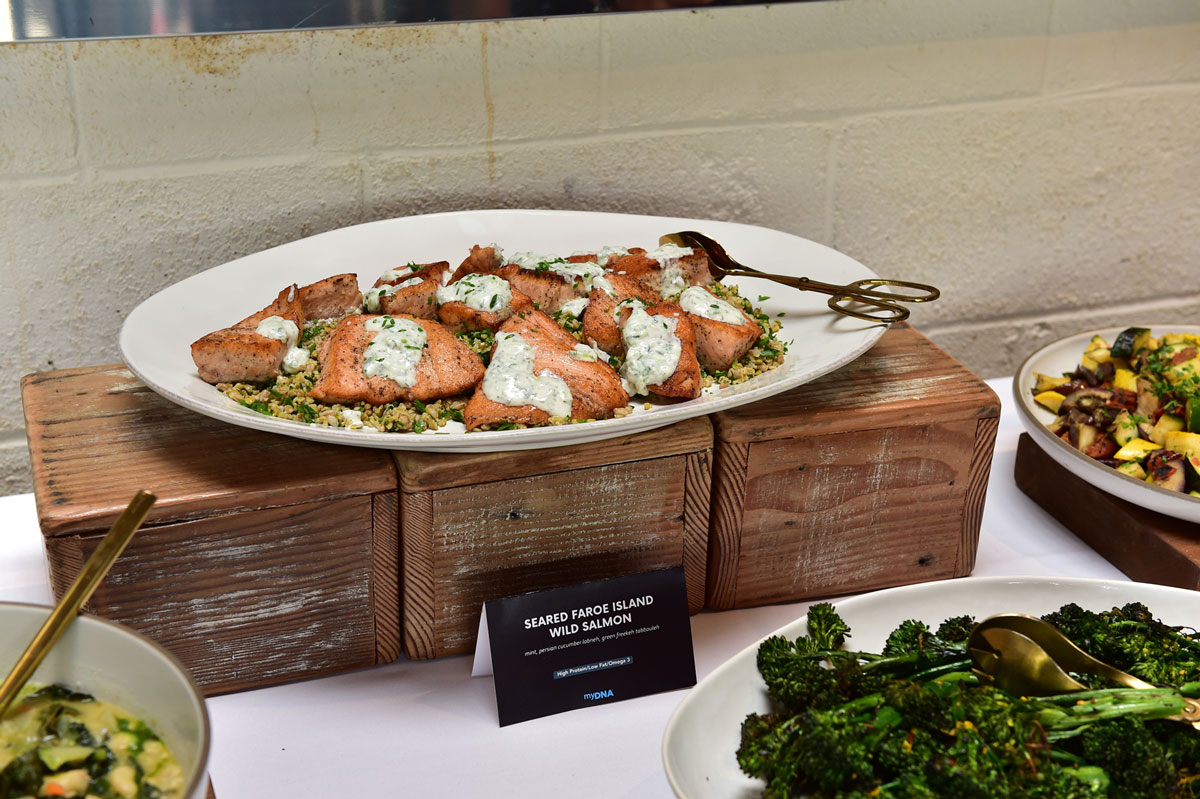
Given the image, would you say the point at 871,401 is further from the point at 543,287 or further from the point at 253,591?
the point at 253,591

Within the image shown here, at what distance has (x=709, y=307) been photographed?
3.80ft

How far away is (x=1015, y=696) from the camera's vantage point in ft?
2.80

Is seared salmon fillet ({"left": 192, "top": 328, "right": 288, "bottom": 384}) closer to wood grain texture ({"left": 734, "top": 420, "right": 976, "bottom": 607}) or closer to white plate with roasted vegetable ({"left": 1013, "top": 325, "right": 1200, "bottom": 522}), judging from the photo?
wood grain texture ({"left": 734, "top": 420, "right": 976, "bottom": 607})

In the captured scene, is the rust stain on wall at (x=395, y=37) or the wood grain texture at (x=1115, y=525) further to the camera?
the rust stain on wall at (x=395, y=37)

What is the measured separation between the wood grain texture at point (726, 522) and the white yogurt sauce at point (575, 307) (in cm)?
23

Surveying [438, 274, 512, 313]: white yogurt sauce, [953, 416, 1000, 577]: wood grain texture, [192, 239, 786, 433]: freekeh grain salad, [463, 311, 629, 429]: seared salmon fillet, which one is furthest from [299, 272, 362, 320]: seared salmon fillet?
[953, 416, 1000, 577]: wood grain texture

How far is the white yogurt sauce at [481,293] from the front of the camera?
115cm

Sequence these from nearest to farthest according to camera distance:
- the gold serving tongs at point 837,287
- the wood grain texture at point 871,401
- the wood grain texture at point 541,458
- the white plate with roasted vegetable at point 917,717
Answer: the white plate with roasted vegetable at point 917,717 → the wood grain texture at point 541,458 → the wood grain texture at point 871,401 → the gold serving tongs at point 837,287

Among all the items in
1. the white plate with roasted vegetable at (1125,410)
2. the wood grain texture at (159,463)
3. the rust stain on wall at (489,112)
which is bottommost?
the white plate with roasted vegetable at (1125,410)

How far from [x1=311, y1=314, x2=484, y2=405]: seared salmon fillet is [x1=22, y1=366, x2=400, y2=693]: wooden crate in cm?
6

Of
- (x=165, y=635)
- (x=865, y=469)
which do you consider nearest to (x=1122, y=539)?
(x=865, y=469)

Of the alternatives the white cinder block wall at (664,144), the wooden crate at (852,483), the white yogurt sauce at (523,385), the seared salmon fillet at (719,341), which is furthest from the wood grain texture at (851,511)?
the white cinder block wall at (664,144)

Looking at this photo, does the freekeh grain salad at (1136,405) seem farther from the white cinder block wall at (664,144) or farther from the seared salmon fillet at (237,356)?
the seared salmon fillet at (237,356)

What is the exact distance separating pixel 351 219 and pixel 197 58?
27 cm
